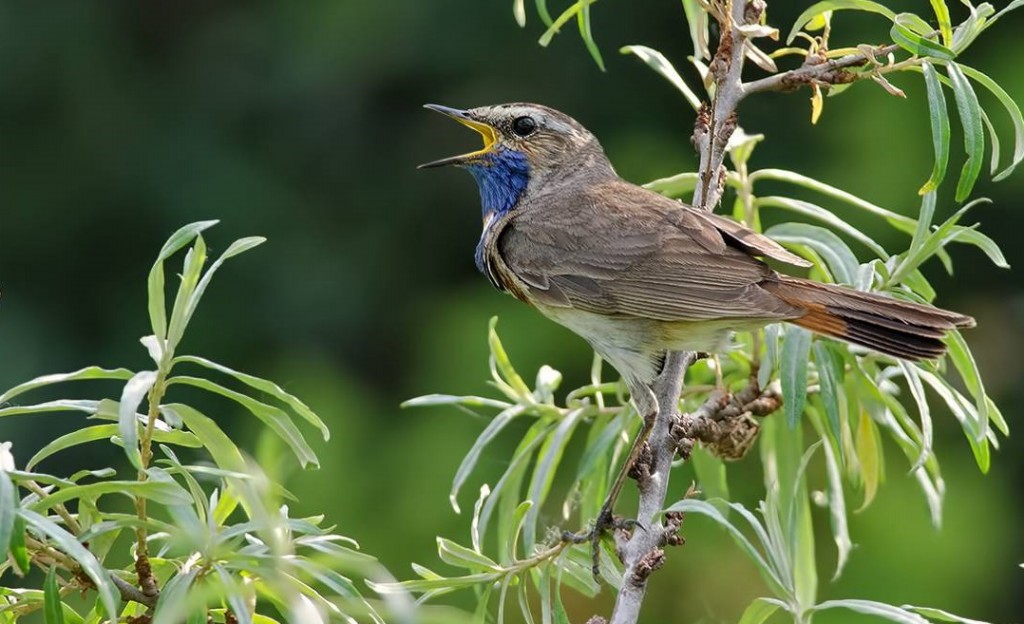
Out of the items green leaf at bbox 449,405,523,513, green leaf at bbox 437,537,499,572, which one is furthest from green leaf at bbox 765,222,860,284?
green leaf at bbox 437,537,499,572

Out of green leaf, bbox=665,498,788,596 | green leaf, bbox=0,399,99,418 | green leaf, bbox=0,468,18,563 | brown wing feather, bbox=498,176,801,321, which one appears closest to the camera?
green leaf, bbox=0,468,18,563

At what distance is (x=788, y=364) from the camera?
2441 mm

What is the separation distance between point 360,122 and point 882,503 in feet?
10.9

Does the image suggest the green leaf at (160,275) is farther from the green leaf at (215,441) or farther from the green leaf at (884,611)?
the green leaf at (884,611)

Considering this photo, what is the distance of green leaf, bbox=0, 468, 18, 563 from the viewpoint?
5.08ft

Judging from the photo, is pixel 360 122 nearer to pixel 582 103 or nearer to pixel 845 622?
pixel 582 103

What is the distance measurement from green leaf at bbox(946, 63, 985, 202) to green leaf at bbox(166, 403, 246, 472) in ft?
3.77

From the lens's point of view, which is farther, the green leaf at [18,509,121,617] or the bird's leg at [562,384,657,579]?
the bird's leg at [562,384,657,579]

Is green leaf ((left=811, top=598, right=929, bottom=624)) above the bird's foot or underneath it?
above

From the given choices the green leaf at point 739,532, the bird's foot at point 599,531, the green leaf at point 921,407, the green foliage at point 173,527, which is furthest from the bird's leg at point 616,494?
the green foliage at point 173,527

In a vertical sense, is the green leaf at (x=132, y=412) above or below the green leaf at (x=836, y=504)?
above

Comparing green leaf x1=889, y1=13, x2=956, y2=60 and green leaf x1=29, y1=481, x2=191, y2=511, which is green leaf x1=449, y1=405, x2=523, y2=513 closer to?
green leaf x1=29, y1=481, x2=191, y2=511

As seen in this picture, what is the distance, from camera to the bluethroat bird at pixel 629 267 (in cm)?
249

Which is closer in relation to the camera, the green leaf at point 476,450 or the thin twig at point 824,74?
the thin twig at point 824,74
